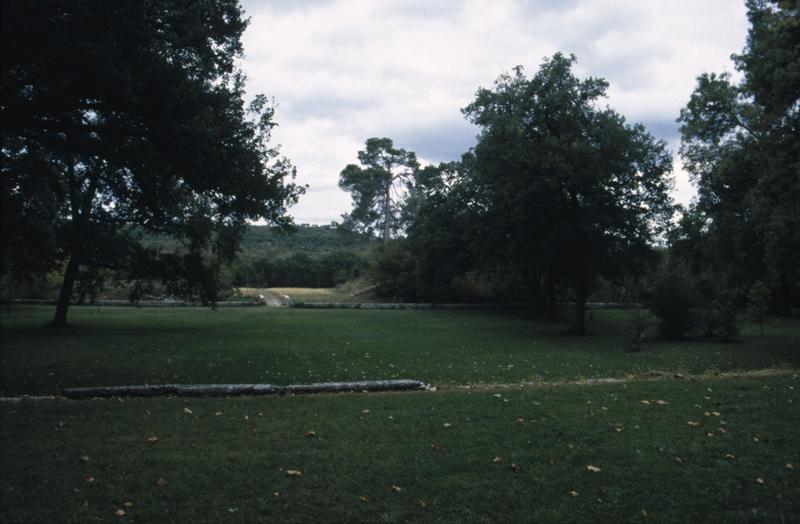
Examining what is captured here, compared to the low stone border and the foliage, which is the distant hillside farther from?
the low stone border

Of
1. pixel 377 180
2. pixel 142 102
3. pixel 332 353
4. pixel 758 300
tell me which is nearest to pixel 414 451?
pixel 142 102

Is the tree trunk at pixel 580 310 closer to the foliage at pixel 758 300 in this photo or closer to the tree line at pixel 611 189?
the tree line at pixel 611 189

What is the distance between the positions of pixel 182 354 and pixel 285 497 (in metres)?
13.3

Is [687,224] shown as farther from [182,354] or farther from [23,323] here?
[23,323]

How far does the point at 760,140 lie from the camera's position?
17375 millimetres

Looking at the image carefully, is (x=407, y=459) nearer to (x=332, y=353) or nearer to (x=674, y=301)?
(x=332, y=353)

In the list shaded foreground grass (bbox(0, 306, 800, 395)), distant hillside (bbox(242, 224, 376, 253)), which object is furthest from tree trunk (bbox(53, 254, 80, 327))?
distant hillside (bbox(242, 224, 376, 253))

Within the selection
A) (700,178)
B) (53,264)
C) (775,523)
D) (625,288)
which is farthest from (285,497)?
(700,178)

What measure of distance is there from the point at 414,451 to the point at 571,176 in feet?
59.1

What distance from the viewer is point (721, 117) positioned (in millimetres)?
24875

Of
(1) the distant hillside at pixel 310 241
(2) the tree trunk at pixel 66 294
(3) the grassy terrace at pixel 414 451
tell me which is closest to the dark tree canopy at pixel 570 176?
(3) the grassy terrace at pixel 414 451

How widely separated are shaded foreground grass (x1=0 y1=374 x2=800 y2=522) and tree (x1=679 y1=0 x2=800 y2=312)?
982 cm

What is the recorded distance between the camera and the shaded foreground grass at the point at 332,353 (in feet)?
43.4

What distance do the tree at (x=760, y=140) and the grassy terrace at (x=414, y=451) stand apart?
25.4 ft
